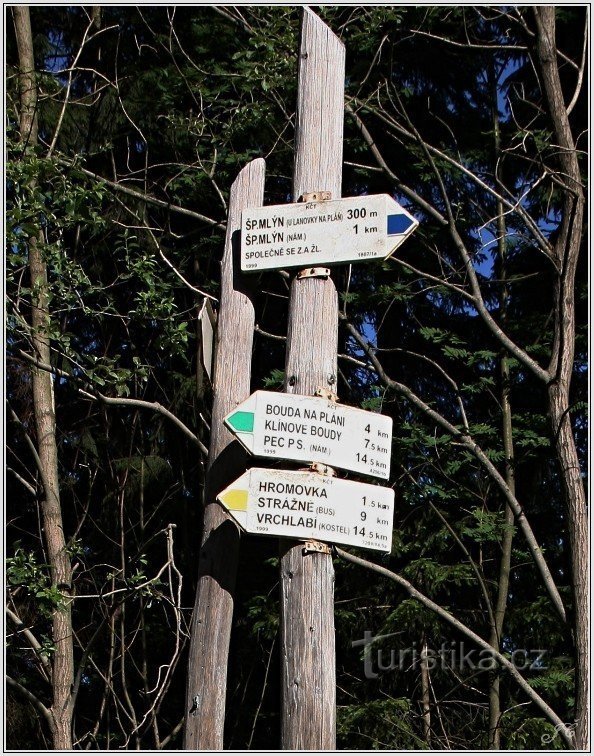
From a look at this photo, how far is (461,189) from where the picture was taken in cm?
1119

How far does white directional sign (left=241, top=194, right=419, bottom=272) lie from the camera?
395cm

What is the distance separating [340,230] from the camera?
3.96m

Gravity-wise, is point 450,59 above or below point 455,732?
above

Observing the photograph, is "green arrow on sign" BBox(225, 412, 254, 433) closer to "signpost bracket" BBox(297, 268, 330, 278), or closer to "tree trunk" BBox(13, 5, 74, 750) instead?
"signpost bracket" BBox(297, 268, 330, 278)

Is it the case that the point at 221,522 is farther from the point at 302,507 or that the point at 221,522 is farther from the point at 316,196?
the point at 316,196

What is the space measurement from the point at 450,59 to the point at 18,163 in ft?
18.5

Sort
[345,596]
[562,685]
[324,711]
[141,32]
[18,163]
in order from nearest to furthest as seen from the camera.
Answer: [324,711]
[18,163]
[562,685]
[345,596]
[141,32]

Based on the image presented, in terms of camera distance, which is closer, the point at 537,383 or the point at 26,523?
the point at 537,383

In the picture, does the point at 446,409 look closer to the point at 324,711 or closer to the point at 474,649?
the point at 474,649

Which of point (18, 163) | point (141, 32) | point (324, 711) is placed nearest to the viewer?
point (324, 711)

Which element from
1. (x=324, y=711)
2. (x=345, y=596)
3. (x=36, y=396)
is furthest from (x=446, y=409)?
(x=324, y=711)

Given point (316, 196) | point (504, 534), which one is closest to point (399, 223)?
point (316, 196)

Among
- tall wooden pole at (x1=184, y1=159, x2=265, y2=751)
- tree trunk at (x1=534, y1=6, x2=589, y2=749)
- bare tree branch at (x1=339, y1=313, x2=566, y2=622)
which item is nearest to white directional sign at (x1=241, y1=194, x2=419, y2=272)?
tall wooden pole at (x1=184, y1=159, x2=265, y2=751)

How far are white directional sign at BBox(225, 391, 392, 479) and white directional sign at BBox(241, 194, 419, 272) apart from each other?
585mm
